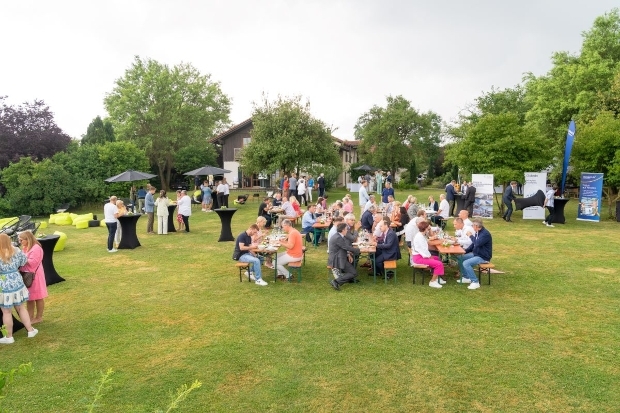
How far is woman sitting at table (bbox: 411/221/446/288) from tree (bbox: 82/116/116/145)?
35026 millimetres

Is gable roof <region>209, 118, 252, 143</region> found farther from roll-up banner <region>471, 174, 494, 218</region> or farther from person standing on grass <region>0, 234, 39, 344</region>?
person standing on grass <region>0, 234, 39, 344</region>

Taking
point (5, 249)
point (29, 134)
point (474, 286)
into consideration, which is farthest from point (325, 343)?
point (29, 134)

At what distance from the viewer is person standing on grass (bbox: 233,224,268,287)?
9484mm

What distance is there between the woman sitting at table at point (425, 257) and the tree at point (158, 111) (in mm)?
33319

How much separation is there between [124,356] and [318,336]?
2.72m

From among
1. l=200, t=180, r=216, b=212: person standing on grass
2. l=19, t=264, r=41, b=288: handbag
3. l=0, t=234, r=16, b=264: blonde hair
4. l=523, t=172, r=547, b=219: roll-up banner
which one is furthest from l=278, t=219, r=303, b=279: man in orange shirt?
l=200, t=180, r=216, b=212: person standing on grass

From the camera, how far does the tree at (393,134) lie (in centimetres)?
4278

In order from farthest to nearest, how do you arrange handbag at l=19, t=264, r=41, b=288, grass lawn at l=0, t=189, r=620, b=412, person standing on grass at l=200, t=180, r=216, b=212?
person standing on grass at l=200, t=180, r=216, b=212 → handbag at l=19, t=264, r=41, b=288 → grass lawn at l=0, t=189, r=620, b=412

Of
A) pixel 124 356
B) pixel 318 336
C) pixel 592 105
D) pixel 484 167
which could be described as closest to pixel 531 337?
pixel 318 336

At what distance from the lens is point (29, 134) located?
28125mm

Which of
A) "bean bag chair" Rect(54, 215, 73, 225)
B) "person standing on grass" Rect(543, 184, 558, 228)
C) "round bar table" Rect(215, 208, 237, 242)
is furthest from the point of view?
"bean bag chair" Rect(54, 215, 73, 225)

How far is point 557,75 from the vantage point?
29.2 meters

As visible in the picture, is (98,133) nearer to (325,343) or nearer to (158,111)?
(158,111)

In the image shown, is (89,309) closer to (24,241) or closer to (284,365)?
(24,241)
